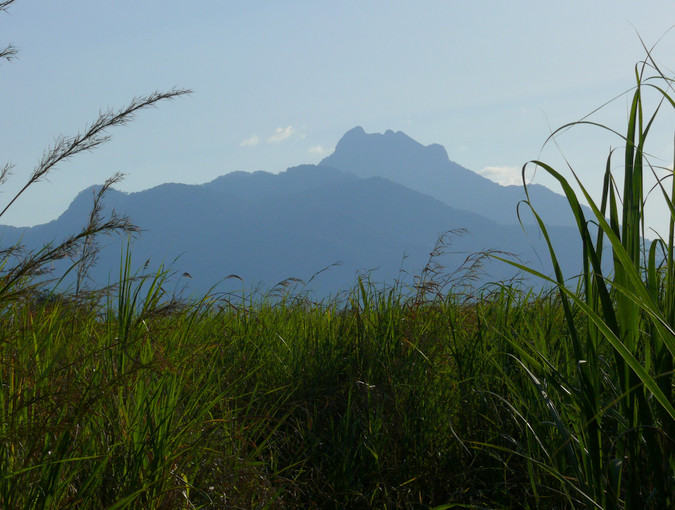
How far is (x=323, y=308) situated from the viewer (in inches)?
153

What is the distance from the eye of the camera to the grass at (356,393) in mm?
1261

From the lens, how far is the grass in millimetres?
1261

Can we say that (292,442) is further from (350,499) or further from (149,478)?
(149,478)

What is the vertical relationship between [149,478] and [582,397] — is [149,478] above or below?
below

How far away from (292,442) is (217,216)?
195357 mm

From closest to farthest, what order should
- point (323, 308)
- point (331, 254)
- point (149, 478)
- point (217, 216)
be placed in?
1. point (149, 478)
2. point (323, 308)
3. point (331, 254)
4. point (217, 216)

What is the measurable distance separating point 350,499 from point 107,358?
39.7 inches

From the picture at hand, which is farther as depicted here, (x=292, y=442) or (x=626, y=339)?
(x=292, y=442)

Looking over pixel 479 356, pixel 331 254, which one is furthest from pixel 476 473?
pixel 331 254

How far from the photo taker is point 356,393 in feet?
8.30

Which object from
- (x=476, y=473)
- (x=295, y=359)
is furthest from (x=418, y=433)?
(x=295, y=359)

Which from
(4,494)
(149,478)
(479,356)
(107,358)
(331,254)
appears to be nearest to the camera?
(4,494)

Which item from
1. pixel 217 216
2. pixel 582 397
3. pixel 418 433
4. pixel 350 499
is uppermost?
pixel 217 216

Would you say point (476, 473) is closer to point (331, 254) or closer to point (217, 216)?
point (331, 254)
